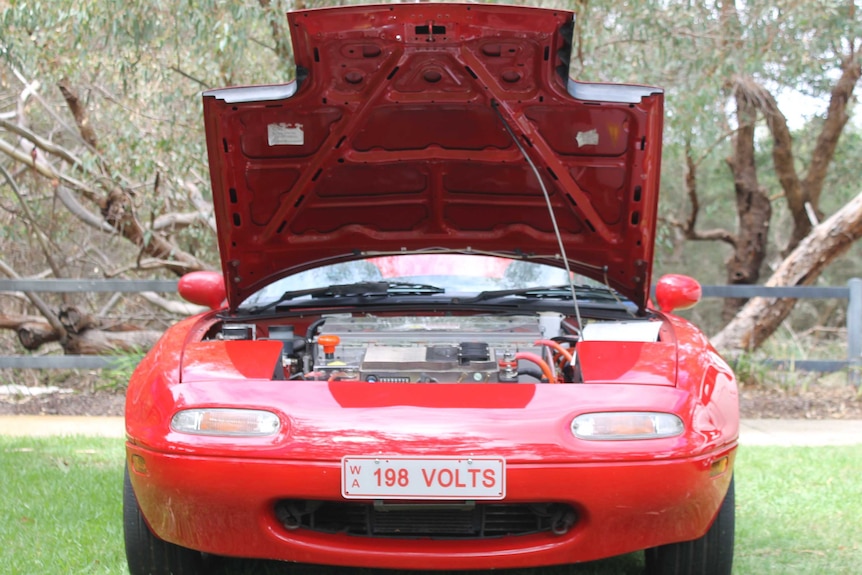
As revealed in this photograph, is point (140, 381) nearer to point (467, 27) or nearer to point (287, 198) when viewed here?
point (287, 198)

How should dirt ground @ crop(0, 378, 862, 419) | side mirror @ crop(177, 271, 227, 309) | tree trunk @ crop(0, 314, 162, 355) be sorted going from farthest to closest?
tree trunk @ crop(0, 314, 162, 355)
dirt ground @ crop(0, 378, 862, 419)
side mirror @ crop(177, 271, 227, 309)

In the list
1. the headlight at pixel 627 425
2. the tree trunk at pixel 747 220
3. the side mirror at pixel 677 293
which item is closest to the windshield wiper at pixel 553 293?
the side mirror at pixel 677 293

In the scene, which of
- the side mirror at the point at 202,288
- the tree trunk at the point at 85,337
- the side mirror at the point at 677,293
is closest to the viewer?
the side mirror at the point at 677,293

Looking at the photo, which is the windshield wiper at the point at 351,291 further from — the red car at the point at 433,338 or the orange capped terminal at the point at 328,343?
the orange capped terminal at the point at 328,343

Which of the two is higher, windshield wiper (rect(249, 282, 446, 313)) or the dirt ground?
windshield wiper (rect(249, 282, 446, 313))

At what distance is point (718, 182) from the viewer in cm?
1711

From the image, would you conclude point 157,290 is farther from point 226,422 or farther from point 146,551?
point 226,422

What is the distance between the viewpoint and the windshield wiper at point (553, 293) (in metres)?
3.88

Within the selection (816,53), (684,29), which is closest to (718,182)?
(816,53)

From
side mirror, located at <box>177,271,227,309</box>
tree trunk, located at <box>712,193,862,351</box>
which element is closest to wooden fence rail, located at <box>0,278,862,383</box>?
tree trunk, located at <box>712,193,862,351</box>

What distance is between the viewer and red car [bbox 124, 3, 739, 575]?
2.52 metres

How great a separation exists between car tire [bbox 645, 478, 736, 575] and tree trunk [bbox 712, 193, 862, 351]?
19.7 ft

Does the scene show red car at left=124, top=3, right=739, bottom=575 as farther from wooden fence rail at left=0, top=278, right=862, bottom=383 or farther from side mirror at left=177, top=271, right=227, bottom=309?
wooden fence rail at left=0, top=278, right=862, bottom=383

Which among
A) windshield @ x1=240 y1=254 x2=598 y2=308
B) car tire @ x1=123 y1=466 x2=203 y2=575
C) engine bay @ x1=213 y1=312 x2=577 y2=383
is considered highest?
windshield @ x1=240 y1=254 x2=598 y2=308
